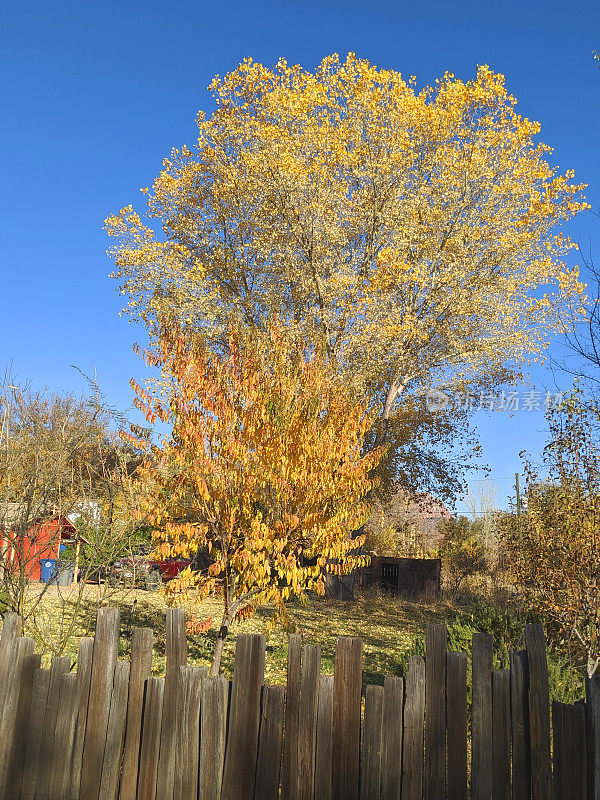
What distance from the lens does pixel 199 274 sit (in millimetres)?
16906

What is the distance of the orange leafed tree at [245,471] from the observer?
7730 millimetres

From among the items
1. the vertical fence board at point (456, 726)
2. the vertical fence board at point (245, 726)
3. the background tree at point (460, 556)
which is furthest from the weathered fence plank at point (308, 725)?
the background tree at point (460, 556)

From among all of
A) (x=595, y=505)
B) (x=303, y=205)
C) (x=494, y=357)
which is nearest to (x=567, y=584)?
(x=595, y=505)

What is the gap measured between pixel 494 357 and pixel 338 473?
35.1ft

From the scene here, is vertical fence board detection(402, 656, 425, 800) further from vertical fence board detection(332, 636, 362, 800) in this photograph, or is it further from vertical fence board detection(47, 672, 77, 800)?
vertical fence board detection(47, 672, 77, 800)

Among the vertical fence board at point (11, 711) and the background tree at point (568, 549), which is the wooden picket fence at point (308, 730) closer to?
the vertical fence board at point (11, 711)

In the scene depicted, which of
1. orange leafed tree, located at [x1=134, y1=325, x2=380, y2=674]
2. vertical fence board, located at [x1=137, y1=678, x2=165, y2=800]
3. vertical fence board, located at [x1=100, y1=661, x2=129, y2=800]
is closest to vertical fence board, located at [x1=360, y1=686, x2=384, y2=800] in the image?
vertical fence board, located at [x1=137, y1=678, x2=165, y2=800]

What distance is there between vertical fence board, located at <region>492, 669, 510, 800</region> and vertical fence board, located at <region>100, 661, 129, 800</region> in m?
1.98

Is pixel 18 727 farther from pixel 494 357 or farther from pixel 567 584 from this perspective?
pixel 494 357

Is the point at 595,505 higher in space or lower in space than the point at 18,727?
higher

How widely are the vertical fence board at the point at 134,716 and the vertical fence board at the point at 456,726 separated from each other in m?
1.63

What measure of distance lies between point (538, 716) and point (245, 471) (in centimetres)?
497

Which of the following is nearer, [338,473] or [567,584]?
[567,584]

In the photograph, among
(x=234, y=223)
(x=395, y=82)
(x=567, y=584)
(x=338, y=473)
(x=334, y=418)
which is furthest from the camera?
(x=234, y=223)
